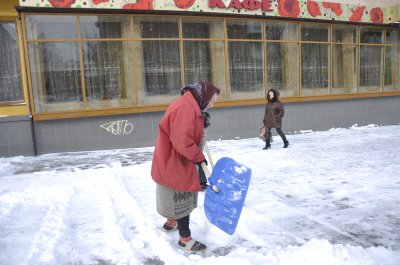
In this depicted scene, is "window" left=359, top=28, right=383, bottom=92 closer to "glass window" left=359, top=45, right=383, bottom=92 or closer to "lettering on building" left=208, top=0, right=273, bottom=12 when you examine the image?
"glass window" left=359, top=45, right=383, bottom=92

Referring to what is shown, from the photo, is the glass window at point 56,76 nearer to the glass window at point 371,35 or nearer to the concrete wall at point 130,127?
the concrete wall at point 130,127

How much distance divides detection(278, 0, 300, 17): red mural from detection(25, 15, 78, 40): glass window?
249 inches

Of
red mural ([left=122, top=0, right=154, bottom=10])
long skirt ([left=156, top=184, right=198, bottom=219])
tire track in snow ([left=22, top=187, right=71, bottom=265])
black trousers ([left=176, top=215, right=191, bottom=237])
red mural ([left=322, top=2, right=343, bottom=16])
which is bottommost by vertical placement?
tire track in snow ([left=22, top=187, right=71, bottom=265])

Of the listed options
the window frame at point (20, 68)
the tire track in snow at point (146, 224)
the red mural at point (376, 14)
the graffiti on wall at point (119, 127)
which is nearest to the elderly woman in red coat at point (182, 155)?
the tire track in snow at point (146, 224)

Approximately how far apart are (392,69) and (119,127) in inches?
441

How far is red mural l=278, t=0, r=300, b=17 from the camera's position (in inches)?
442

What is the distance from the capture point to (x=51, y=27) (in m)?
9.27

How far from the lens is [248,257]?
323 centimetres

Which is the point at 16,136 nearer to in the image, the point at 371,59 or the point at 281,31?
the point at 281,31

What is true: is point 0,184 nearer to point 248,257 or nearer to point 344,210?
point 248,257

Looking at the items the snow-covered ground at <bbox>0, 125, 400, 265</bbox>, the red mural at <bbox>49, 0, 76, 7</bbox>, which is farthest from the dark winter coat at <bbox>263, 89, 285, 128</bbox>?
the red mural at <bbox>49, 0, 76, 7</bbox>

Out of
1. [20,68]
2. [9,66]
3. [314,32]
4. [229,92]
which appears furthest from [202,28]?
[9,66]

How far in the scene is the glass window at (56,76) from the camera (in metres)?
9.30

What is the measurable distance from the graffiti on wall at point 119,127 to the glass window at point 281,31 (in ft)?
17.9
